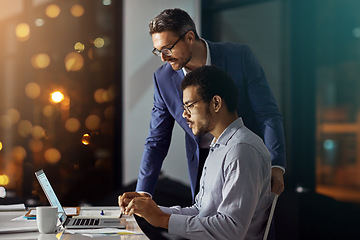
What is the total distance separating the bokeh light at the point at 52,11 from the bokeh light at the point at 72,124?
73cm

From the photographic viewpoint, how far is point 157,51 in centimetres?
217

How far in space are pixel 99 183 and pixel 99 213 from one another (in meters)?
1.22

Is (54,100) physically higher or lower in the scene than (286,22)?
lower

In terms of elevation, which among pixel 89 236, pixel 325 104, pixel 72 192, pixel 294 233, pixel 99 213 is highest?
pixel 325 104

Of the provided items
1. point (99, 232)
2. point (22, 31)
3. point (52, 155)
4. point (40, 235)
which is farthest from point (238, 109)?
point (22, 31)

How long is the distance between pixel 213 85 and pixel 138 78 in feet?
4.99

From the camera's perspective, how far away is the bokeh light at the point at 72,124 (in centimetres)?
315

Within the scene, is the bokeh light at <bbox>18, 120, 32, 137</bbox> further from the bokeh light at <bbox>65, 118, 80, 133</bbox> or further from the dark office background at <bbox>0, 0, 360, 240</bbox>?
the bokeh light at <bbox>65, 118, 80, 133</bbox>

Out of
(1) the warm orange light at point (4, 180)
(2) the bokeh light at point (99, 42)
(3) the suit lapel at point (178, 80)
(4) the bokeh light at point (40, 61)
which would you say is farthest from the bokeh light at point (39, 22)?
(3) the suit lapel at point (178, 80)

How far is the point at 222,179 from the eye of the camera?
5.00 feet

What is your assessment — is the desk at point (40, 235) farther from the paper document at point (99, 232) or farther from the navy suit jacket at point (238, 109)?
the navy suit jacket at point (238, 109)

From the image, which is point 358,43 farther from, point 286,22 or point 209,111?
point 209,111

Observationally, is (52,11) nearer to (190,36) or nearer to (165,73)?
(165,73)

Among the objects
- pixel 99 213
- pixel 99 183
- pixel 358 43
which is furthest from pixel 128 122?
pixel 358 43
